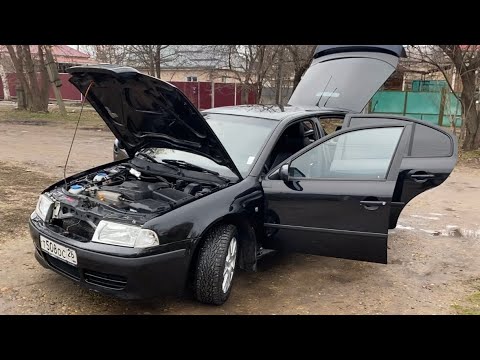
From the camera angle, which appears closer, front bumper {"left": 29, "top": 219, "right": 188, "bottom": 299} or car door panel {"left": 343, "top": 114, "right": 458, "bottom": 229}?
front bumper {"left": 29, "top": 219, "right": 188, "bottom": 299}

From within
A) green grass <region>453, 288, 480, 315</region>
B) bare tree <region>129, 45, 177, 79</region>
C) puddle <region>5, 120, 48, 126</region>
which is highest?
bare tree <region>129, 45, 177, 79</region>

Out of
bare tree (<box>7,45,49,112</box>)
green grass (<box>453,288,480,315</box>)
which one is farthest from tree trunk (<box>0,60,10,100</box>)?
green grass (<box>453,288,480,315</box>)

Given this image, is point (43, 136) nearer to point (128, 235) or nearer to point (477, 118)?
point (128, 235)

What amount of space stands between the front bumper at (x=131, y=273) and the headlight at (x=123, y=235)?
10cm

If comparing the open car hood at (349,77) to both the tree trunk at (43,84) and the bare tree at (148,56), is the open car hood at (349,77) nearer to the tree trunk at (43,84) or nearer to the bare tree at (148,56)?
the bare tree at (148,56)

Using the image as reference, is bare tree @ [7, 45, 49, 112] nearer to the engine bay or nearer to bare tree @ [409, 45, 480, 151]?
bare tree @ [409, 45, 480, 151]

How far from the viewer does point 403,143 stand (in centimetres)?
386

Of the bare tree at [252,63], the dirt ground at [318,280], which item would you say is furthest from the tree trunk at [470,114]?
the bare tree at [252,63]

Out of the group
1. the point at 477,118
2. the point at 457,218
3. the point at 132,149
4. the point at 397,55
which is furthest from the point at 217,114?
the point at 477,118

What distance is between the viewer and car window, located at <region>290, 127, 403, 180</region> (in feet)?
12.8

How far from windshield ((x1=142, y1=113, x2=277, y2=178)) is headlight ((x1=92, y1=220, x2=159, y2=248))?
109 centimetres

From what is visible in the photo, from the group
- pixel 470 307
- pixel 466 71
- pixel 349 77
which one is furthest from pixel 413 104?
pixel 470 307

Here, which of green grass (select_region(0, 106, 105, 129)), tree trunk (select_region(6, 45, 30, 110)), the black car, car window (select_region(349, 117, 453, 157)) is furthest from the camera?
tree trunk (select_region(6, 45, 30, 110))

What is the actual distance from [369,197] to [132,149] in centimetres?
248
